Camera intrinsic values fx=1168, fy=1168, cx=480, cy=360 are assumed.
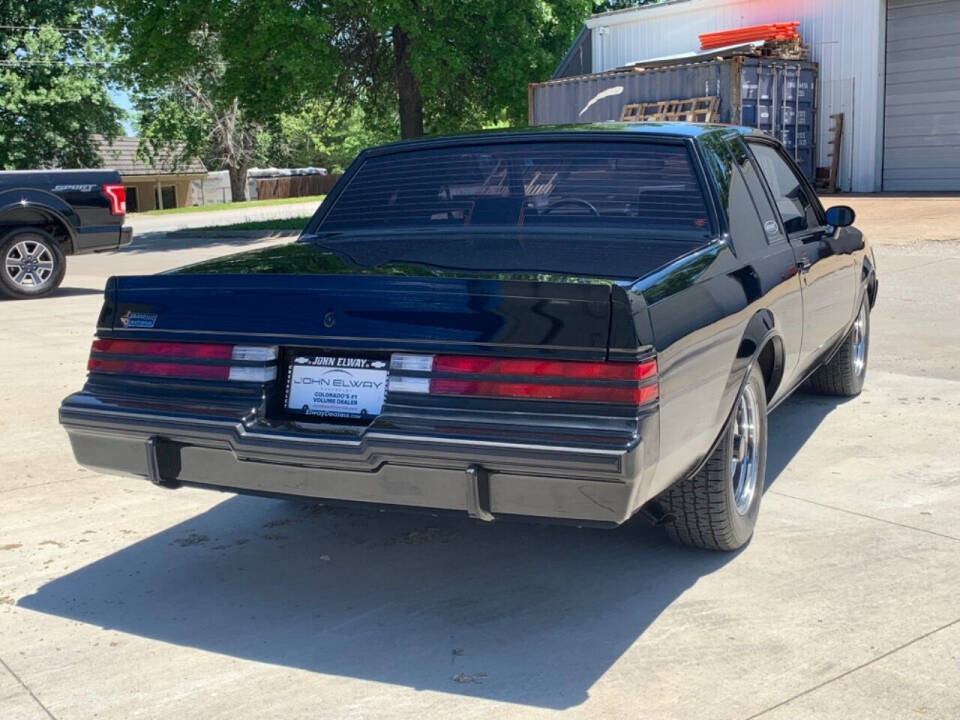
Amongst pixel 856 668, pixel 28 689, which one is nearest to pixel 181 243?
pixel 28 689

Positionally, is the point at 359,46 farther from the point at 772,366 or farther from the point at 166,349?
the point at 166,349

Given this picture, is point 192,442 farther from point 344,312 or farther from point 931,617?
point 931,617

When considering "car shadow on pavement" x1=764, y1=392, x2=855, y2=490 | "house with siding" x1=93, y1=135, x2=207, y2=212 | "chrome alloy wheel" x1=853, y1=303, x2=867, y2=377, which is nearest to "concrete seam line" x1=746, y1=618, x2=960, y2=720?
"car shadow on pavement" x1=764, y1=392, x2=855, y2=490

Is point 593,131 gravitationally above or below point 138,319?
above

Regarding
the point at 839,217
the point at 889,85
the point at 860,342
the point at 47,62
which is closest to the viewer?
the point at 839,217

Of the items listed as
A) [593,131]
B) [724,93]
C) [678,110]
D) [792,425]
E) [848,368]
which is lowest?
[792,425]

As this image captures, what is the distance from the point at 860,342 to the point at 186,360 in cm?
460

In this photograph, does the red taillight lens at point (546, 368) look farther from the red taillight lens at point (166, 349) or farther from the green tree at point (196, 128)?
the green tree at point (196, 128)

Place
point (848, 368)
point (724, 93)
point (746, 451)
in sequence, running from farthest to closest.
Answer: point (724, 93), point (848, 368), point (746, 451)

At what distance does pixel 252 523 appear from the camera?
4.99 m

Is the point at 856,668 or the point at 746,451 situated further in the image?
the point at 746,451

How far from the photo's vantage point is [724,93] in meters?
23.8

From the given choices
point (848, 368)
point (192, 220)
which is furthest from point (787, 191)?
point (192, 220)

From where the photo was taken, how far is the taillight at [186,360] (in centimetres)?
384
